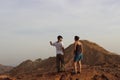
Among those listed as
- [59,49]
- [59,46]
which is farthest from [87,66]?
[59,46]

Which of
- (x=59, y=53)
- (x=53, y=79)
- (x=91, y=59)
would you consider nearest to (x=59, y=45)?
(x=59, y=53)

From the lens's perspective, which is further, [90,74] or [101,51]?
[101,51]

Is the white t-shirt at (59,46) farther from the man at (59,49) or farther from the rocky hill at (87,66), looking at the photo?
the rocky hill at (87,66)

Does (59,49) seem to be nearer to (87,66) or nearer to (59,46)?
(59,46)

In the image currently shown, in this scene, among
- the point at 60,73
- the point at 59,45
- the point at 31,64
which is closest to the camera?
the point at 59,45

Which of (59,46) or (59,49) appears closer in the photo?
(59,46)

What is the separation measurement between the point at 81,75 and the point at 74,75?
35 cm

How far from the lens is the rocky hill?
1697cm

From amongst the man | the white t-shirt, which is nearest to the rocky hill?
the man

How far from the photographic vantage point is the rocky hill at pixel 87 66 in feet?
55.7

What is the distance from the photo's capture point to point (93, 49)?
1694 inches

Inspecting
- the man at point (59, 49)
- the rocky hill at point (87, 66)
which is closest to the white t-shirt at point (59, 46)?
the man at point (59, 49)

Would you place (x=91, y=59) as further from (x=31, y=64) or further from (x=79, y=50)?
(x=79, y=50)

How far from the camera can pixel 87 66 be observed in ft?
76.8
